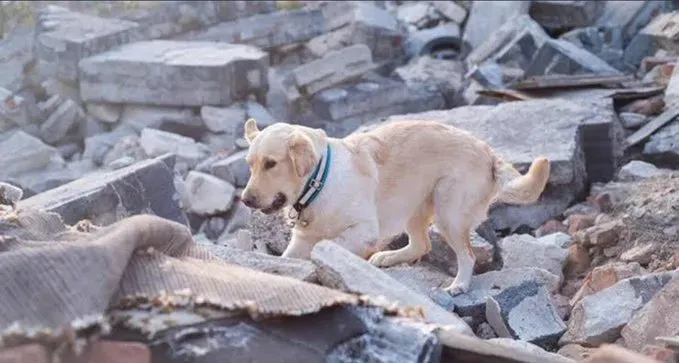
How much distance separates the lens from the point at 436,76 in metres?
12.2

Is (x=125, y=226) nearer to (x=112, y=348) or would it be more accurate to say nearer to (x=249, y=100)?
(x=112, y=348)

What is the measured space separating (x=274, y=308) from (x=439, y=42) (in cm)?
997

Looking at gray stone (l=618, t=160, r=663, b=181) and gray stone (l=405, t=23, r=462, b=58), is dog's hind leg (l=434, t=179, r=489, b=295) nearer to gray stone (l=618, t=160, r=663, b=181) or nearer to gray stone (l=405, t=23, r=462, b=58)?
gray stone (l=618, t=160, r=663, b=181)

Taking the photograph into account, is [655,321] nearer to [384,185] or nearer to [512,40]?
[384,185]

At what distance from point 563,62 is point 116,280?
26.9 feet

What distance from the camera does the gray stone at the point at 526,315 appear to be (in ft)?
17.6

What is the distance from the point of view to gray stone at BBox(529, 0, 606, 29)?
44.2ft

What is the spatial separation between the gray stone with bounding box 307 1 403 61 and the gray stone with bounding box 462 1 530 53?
32.1 inches

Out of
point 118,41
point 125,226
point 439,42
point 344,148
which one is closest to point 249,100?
point 118,41

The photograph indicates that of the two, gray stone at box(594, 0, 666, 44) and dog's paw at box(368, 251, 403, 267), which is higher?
dog's paw at box(368, 251, 403, 267)

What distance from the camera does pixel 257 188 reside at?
18.3ft

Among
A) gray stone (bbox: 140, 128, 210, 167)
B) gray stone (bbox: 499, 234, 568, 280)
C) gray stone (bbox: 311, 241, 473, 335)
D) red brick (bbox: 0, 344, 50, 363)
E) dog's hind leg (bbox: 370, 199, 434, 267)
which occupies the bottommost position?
gray stone (bbox: 140, 128, 210, 167)

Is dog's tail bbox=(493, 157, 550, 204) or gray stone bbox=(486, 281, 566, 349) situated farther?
dog's tail bbox=(493, 157, 550, 204)

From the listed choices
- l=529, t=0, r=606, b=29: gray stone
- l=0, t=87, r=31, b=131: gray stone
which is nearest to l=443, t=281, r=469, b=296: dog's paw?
l=0, t=87, r=31, b=131: gray stone
